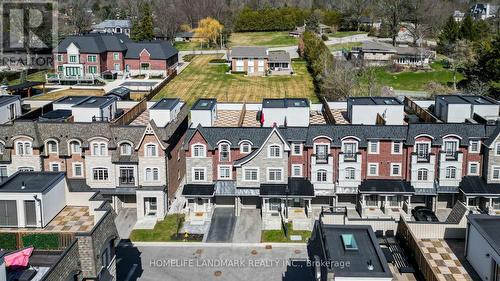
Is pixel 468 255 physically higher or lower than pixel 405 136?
lower

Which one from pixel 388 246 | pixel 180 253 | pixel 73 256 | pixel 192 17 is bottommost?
pixel 180 253

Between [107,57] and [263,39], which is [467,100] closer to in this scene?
[107,57]

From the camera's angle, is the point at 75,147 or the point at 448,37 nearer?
the point at 75,147

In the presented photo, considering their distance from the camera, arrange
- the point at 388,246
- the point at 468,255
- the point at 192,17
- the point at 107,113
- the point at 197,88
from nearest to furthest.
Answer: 1. the point at 468,255
2. the point at 388,246
3. the point at 107,113
4. the point at 197,88
5. the point at 192,17

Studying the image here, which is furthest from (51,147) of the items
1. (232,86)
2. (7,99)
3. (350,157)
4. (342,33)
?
(342,33)

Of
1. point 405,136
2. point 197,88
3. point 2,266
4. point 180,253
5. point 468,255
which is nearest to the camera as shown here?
Answer: point 2,266

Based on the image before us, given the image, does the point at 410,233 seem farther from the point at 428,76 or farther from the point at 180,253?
the point at 428,76

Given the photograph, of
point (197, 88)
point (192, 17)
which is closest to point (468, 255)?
point (197, 88)
